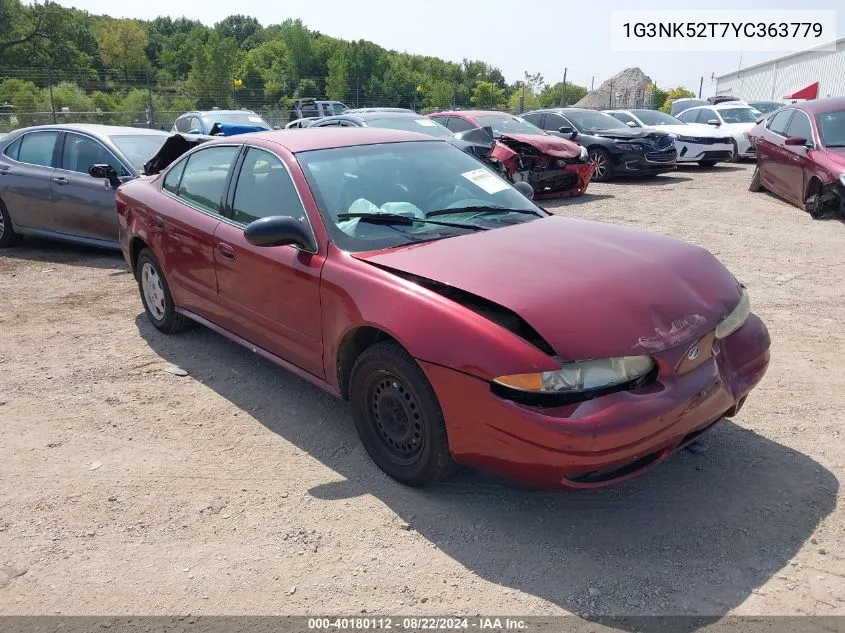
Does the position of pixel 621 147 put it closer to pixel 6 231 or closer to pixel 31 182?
pixel 31 182

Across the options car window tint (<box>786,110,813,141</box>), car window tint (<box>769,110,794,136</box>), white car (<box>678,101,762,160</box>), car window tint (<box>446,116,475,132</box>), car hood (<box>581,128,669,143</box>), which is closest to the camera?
car window tint (<box>786,110,813,141</box>)

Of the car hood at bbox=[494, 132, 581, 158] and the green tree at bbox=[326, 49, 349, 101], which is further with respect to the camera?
the green tree at bbox=[326, 49, 349, 101]

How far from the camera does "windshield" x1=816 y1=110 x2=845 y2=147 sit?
9.48 metres

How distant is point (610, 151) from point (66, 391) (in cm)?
1165

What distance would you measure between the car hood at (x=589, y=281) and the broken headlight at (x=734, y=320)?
1.5 inches

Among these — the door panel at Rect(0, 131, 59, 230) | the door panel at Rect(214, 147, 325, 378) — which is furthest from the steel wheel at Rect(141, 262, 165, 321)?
the door panel at Rect(0, 131, 59, 230)

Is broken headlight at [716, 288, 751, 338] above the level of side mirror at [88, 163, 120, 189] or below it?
below

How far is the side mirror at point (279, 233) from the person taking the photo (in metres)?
3.55

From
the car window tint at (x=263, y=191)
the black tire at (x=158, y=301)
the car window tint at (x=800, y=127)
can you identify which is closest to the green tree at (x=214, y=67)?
the car window tint at (x=800, y=127)

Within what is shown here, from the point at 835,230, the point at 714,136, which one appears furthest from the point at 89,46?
the point at 835,230

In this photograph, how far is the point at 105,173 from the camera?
7.08 meters

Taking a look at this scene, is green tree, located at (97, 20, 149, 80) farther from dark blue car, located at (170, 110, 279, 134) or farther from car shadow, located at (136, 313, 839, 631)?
car shadow, located at (136, 313, 839, 631)

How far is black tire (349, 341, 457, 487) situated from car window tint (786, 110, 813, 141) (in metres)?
8.93

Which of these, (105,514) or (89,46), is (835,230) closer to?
(105,514)
